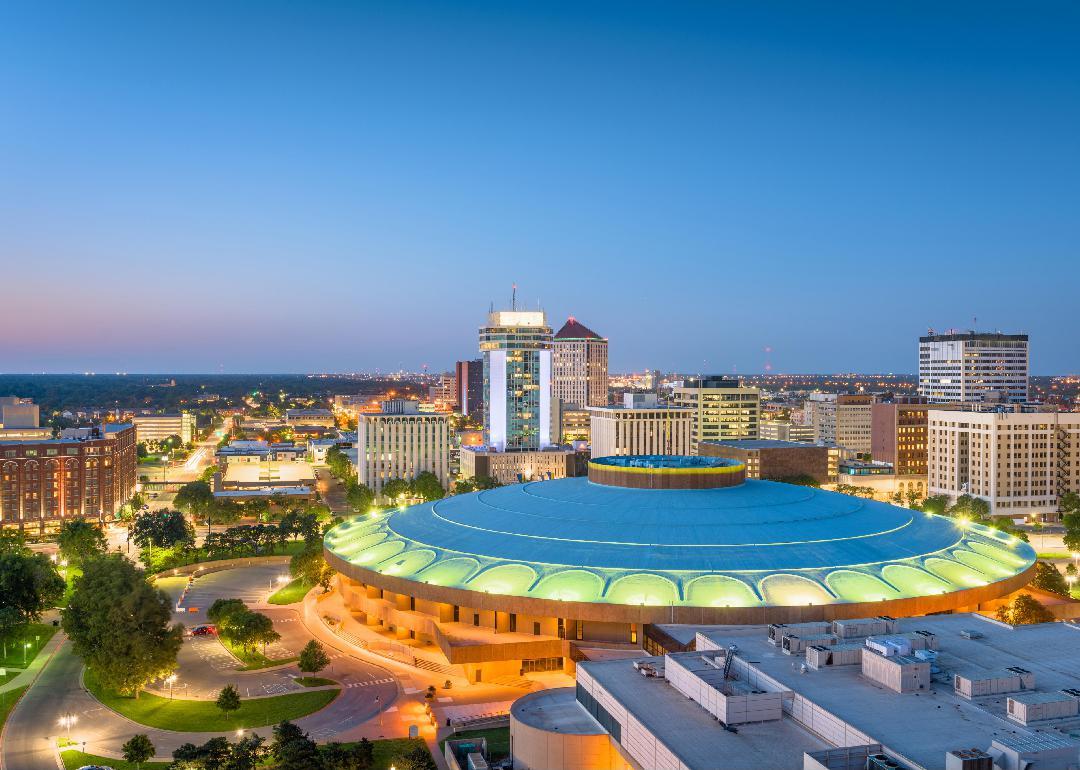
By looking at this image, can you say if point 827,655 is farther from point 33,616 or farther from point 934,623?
point 33,616

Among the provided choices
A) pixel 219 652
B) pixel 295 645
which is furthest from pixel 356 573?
pixel 219 652

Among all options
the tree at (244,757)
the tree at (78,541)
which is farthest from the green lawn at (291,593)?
the tree at (244,757)

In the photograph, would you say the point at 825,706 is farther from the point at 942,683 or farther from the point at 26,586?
the point at 26,586

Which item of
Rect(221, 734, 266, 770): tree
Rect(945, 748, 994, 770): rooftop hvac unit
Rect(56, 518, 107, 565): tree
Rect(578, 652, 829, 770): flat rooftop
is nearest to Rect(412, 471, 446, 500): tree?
Rect(56, 518, 107, 565): tree

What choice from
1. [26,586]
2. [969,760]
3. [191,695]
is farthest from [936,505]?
[26,586]

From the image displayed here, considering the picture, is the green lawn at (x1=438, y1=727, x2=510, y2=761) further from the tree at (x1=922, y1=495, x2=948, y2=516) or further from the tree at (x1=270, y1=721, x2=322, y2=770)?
the tree at (x1=922, y1=495, x2=948, y2=516)

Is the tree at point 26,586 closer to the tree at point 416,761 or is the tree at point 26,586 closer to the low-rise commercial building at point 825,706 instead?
the tree at point 416,761

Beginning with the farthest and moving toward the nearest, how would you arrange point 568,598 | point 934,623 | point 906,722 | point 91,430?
point 91,430 < point 568,598 < point 934,623 < point 906,722
